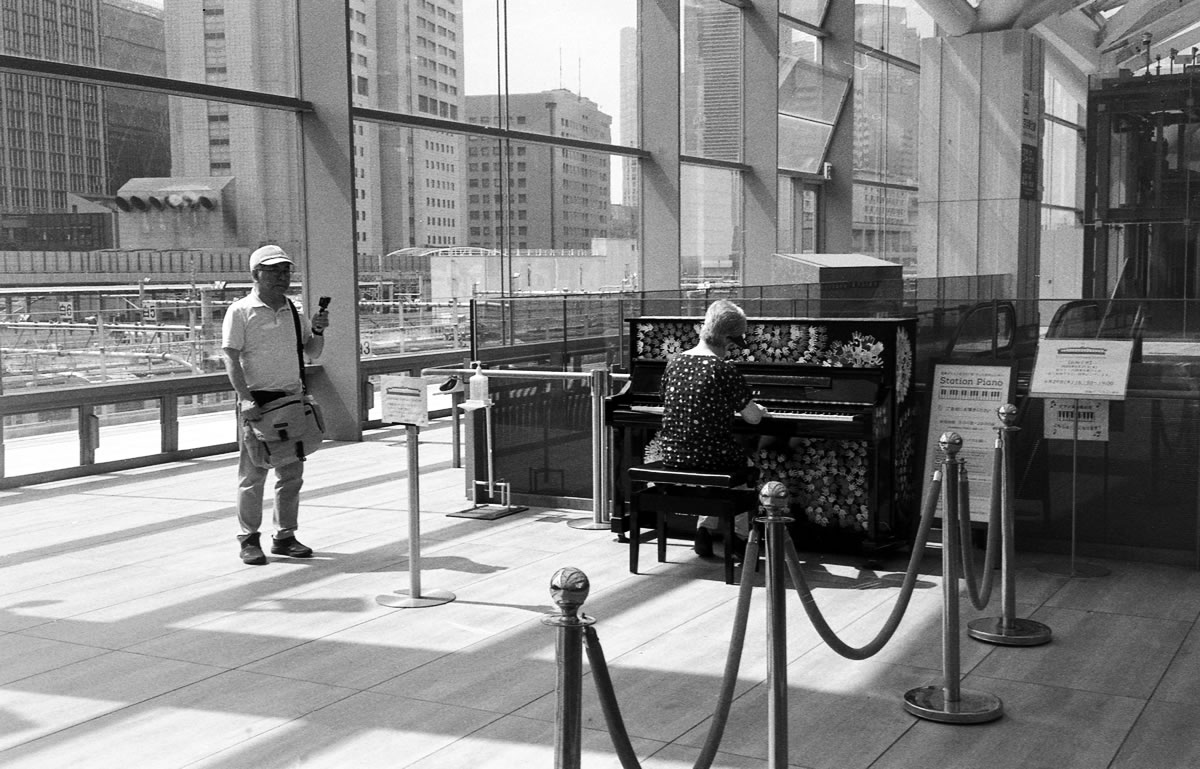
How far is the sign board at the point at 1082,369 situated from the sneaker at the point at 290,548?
156 inches

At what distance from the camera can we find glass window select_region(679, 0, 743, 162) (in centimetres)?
1717

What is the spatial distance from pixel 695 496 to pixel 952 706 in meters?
2.14

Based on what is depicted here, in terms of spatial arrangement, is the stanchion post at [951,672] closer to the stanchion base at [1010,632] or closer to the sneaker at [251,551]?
the stanchion base at [1010,632]

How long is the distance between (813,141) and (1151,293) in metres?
5.54

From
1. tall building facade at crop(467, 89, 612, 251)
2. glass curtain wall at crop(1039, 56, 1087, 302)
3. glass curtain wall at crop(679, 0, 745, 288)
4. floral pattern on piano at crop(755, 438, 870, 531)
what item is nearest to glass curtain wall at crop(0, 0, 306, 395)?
tall building facade at crop(467, 89, 612, 251)

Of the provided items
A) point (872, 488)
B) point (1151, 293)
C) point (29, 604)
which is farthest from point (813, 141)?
point (29, 604)

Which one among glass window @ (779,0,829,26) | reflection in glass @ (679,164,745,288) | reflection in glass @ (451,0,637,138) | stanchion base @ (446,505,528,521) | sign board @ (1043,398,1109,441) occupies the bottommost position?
stanchion base @ (446,505,528,521)

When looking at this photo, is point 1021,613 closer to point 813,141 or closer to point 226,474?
point 226,474

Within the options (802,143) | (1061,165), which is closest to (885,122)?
(802,143)

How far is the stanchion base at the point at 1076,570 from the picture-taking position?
641 centimetres

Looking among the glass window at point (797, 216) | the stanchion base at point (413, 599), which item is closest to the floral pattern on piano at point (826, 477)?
the stanchion base at point (413, 599)

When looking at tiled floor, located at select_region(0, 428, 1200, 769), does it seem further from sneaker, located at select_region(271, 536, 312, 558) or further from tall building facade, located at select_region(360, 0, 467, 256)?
tall building facade, located at select_region(360, 0, 467, 256)

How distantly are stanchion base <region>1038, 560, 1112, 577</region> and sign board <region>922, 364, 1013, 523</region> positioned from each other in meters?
0.39

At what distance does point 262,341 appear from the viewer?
676 centimetres
